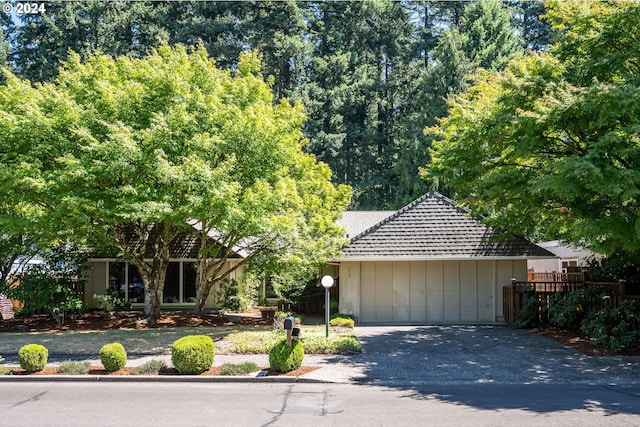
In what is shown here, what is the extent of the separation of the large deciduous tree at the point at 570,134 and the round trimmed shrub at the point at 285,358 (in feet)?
20.1

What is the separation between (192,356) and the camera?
41.0 feet

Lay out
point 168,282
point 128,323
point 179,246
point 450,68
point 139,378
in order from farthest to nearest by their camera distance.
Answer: point 450,68 < point 168,282 < point 179,246 < point 128,323 < point 139,378

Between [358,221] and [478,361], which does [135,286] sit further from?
[478,361]

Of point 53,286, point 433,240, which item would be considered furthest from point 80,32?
point 433,240

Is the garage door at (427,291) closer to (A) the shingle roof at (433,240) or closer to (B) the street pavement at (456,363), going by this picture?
(A) the shingle roof at (433,240)

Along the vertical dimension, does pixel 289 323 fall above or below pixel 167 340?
above

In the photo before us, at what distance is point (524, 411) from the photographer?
965 centimetres

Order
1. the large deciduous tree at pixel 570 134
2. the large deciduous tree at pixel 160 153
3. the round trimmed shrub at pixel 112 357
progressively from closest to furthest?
the large deciduous tree at pixel 570 134
the round trimmed shrub at pixel 112 357
the large deciduous tree at pixel 160 153

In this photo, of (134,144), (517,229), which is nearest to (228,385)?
(134,144)

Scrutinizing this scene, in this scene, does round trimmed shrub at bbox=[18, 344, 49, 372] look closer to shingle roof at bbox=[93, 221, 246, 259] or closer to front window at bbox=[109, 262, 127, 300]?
shingle roof at bbox=[93, 221, 246, 259]

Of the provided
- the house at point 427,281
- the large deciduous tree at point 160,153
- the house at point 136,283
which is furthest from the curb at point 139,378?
the house at point 136,283

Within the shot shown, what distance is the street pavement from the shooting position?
12.4m

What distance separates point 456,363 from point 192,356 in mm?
5982

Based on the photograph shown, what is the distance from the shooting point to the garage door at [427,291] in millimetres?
21703
